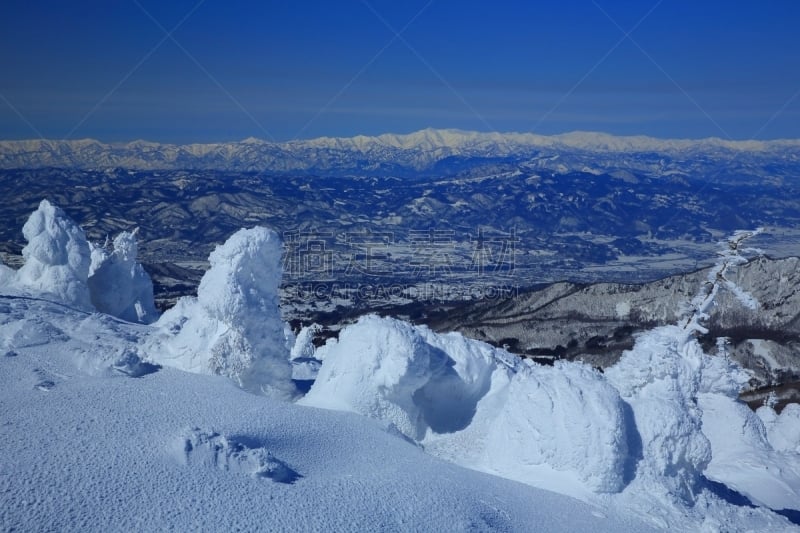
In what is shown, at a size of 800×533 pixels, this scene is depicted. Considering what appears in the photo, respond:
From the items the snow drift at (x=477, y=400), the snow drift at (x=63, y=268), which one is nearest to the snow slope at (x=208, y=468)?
the snow drift at (x=477, y=400)

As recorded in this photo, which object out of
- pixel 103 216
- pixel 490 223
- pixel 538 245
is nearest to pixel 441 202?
pixel 490 223

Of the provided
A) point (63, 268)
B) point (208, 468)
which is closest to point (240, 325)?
point (208, 468)

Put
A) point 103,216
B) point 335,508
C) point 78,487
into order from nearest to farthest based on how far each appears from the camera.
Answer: point 78,487 < point 335,508 < point 103,216

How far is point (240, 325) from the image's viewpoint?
1850 cm

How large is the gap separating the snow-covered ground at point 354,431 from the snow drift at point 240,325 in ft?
0.14

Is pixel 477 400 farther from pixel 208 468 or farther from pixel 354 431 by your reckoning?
pixel 208 468

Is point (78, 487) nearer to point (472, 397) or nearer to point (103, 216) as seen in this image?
point (472, 397)

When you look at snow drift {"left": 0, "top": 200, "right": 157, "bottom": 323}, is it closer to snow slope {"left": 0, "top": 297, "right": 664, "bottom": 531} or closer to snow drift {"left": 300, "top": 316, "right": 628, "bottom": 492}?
snow slope {"left": 0, "top": 297, "right": 664, "bottom": 531}

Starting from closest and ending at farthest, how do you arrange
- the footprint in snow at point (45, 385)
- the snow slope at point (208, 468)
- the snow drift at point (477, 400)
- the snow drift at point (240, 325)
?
the snow slope at point (208, 468), the snow drift at point (477, 400), the footprint in snow at point (45, 385), the snow drift at point (240, 325)

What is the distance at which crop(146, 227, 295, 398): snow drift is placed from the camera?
18219mm

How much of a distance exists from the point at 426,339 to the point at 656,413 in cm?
570

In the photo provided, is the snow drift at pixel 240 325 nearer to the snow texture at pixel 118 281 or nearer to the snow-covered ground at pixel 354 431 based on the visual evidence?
the snow-covered ground at pixel 354 431

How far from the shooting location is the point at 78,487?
1099cm

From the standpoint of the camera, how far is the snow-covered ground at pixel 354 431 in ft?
38.2
